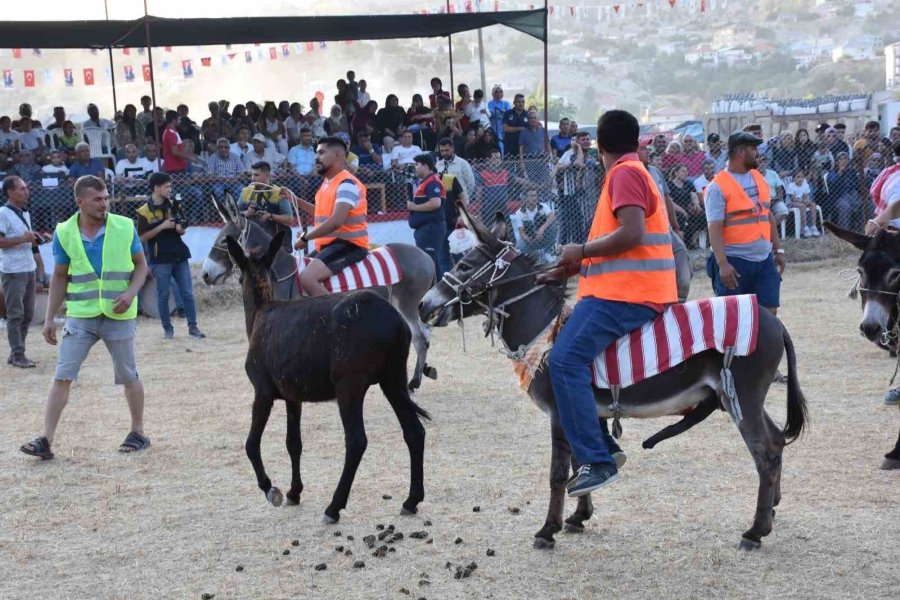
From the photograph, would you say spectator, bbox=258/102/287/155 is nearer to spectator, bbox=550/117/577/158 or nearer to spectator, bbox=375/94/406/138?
spectator, bbox=375/94/406/138

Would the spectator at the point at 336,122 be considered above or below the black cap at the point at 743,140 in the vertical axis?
above

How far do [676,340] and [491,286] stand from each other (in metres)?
1.20

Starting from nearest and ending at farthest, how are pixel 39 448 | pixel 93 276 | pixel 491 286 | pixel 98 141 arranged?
pixel 491 286 → pixel 93 276 → pixel 39 448 → pixel 98 141

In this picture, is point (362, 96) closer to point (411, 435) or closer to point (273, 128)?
point (273, 128)

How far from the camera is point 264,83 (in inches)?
2926

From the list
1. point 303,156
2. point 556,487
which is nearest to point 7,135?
point 303,156

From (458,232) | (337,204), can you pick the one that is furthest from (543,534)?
(458,232)

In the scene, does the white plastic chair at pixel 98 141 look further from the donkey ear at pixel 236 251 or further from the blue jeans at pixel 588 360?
the blue jeans at pixel 588 360

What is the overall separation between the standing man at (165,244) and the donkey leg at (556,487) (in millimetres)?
8505

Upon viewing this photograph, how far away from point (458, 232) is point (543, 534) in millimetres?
10036

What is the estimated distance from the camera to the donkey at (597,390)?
566cm

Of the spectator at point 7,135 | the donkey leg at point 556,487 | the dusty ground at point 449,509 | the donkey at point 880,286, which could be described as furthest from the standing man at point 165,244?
the donkey at point 880,286

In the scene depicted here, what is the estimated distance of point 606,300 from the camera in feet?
18.1

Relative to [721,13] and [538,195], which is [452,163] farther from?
[721,13]
